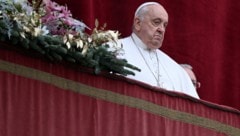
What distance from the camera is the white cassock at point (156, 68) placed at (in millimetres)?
5152

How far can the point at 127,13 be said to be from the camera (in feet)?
20.5

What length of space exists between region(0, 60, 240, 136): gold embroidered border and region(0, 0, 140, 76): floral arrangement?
0.32 ft

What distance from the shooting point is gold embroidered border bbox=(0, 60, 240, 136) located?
415cm

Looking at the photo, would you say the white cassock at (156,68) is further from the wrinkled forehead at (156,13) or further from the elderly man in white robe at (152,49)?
the wrinkled forehead at (156,13)

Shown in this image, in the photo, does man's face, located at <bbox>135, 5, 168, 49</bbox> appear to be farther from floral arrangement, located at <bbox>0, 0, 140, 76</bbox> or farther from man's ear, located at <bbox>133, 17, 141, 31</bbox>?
floral arrangement, located at <bbox>0, 0, 140, 76</bbox>

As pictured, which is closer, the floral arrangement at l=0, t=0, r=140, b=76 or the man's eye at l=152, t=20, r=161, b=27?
the floral arrangement at l=0, t=0, r=140, b=76

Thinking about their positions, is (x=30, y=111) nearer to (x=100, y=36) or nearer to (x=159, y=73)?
(x=100, y=36)

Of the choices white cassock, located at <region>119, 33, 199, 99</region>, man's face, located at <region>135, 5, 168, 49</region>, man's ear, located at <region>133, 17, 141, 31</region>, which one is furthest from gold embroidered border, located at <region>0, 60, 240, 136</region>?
man's ear, located at <region>133, 17, 141, 31</region>

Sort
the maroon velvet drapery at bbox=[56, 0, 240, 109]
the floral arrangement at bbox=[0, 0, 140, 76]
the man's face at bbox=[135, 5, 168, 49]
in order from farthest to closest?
the maroon velvet drapery at bbox=[56, 0, 240, 109] → the man's face at bbox=[135, 5, 168, 49] → the floral arrangement at bbox=[0, 0, 140, 76]

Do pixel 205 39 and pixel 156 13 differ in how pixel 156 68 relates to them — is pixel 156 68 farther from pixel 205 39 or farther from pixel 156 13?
pixel 205 39

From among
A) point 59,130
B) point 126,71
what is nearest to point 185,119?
point 126,71

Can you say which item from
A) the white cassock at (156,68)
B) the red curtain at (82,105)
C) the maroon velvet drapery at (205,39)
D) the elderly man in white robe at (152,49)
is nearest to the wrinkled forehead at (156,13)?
the elderly man in white robe at (152,49)

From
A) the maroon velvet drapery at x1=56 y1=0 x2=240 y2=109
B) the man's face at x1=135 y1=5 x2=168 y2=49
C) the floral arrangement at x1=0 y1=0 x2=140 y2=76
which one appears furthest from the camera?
the maroon velvet drapery at x1=56 y1=0 x2=240 y2=109

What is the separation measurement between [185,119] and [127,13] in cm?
170
